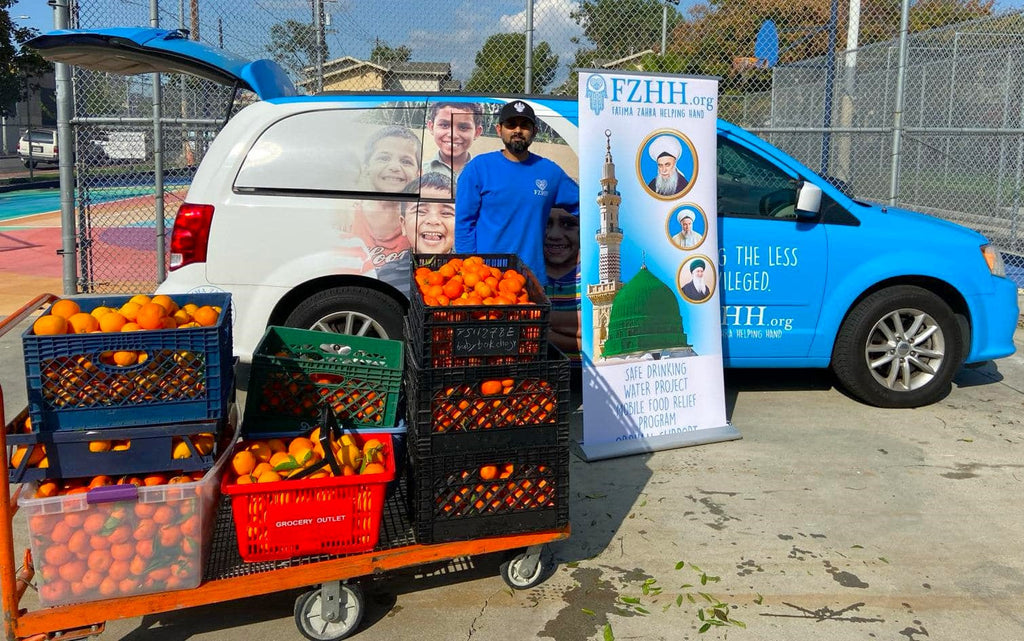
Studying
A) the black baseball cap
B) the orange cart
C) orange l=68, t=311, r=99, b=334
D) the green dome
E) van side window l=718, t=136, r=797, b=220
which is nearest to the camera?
the orange cart

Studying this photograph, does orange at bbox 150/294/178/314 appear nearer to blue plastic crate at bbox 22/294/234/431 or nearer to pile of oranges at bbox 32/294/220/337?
pile of oranges at bbox 32/294/220/337

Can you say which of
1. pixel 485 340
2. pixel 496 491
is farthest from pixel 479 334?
pixel 496 491

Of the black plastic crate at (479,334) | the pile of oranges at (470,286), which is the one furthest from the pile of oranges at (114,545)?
the pile of oranges at (470,286)

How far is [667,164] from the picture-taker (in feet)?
17.2

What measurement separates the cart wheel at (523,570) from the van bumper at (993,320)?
4069mm

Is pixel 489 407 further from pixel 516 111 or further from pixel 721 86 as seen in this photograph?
pixel 721 86

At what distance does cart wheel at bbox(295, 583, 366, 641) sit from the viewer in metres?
3.23

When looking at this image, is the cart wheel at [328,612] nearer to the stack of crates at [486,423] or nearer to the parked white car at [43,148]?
the stack of crates at [486,423]

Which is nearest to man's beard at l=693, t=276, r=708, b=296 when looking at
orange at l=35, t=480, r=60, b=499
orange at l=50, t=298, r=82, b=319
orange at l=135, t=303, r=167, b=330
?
orange at l=135, t=303, r=167, b=330

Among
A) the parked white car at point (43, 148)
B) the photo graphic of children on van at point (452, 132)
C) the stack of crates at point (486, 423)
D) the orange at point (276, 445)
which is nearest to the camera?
the stack of crates at point (486, 423)

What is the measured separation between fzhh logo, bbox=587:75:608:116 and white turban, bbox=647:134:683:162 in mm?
425

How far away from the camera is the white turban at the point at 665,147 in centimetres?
520

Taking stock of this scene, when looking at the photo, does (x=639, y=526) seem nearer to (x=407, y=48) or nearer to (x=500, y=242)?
(x=500, y=242)

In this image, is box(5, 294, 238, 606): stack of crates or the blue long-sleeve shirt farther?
the blue long-sleeve shirt
